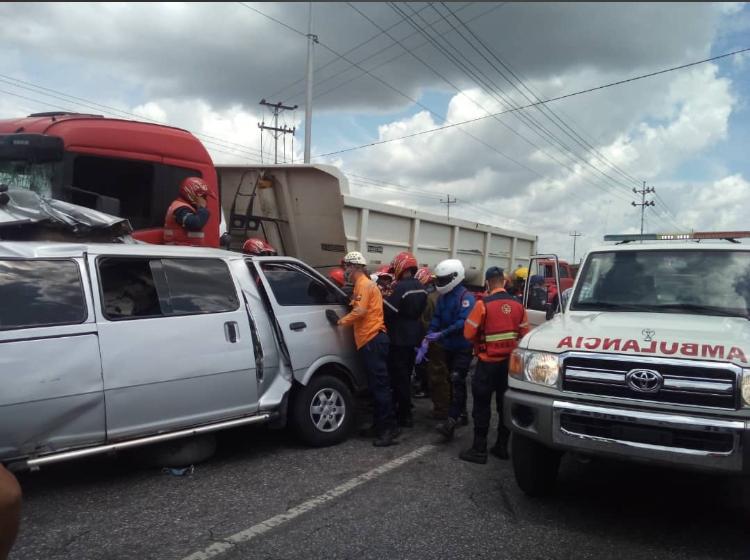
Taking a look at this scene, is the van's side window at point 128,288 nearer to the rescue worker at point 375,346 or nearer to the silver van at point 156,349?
the silver van at point 156,349

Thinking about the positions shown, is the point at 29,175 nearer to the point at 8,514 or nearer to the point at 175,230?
the point at 175,230

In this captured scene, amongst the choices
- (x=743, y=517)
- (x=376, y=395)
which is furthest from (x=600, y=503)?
(x=376, y=395)

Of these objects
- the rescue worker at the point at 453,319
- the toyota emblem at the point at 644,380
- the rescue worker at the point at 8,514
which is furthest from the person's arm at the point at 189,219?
the toyota emblem at the point at 644,380

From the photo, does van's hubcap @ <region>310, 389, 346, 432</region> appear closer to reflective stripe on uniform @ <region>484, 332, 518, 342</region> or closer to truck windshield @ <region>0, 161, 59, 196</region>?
reflective stripe on uniform @ <region>484, 332, 518, 342</region>

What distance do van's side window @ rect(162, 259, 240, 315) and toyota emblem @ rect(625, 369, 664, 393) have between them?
3.06m

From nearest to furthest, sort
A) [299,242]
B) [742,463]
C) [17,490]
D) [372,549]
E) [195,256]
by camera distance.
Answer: [17,490] < [742,463] < [372,549] < [195,256] < [299,242]

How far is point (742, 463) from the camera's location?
10.8 feet

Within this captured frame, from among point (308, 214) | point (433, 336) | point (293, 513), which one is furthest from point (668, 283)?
point (308, 214)

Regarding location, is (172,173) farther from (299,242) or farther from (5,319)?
(5,319)

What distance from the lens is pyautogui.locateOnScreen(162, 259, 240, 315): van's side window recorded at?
15.5ft

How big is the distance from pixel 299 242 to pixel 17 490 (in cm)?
667

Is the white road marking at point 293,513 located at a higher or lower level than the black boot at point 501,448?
lower

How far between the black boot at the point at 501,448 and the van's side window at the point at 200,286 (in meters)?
2.60

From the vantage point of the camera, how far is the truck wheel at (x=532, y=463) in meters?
4.14
